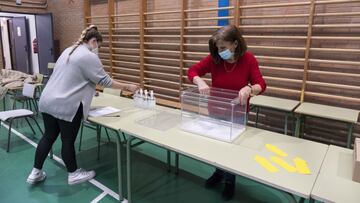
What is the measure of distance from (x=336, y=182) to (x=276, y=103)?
2093 millimetres

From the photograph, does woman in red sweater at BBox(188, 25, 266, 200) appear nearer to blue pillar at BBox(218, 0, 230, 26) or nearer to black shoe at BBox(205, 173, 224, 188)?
black shoe at BBox(205, 173, 224, 188)

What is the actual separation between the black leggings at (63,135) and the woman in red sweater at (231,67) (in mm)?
1108

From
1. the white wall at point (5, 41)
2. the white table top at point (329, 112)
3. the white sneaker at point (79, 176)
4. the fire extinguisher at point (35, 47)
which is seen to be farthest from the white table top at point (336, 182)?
the white wall at point (5, 41)

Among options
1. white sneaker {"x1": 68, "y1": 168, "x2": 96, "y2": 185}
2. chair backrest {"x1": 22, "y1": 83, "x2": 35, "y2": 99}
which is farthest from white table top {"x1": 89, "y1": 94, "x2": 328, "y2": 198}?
chair backrest {"x1": 22, "y1": 83, "x2": 35, "y2": 99}

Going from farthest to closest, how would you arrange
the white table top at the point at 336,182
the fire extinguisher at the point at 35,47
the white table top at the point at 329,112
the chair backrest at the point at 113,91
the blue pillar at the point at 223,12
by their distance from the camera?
the fire extinguisher at the point at 35,47 → the blue pillar at the point at 223,12 → the chair backrest at the point at 113,91 → the white table top at the point at 329,112 → the white table top at the point at 336,182

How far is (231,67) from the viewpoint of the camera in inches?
78.4

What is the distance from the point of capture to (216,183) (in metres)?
2.49

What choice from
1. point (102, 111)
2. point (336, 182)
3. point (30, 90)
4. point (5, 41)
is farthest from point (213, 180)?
point (5, 41)

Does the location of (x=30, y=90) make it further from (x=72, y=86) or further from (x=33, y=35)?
(x=33, y=35)

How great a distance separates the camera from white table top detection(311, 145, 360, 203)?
1120 millimetres

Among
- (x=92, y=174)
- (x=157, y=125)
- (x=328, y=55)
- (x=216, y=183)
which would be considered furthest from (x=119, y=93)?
(x=328, y=55)

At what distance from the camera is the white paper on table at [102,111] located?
2.35m

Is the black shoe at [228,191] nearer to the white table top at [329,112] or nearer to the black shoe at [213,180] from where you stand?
the black shoe at [213,180]

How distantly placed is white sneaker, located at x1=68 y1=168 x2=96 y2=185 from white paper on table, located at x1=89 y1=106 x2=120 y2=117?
0.60m
